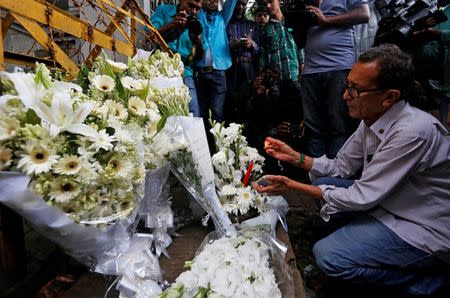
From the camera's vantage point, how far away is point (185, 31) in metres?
3.44

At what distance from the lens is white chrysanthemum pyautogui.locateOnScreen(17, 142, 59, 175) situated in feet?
3.33

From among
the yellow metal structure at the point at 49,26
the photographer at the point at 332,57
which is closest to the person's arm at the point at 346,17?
the photographer at the point at 332,57

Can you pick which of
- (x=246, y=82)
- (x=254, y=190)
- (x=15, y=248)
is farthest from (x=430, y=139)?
(x=246, y=82)

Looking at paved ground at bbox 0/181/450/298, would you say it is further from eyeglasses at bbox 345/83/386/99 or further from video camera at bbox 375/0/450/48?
video camera at bbox 375/0/450/48

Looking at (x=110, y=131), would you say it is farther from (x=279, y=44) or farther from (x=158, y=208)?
(x=279, y=44)

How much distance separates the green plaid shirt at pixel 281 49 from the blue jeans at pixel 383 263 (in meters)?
2.41

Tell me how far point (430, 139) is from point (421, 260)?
2.16 ft

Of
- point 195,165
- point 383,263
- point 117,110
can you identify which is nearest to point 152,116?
point 117,110

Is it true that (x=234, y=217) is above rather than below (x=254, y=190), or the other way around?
below

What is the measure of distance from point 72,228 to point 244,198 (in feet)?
3.34

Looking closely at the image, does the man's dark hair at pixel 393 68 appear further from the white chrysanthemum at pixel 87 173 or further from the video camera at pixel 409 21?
the white chrysanthemum at pixel 87 173

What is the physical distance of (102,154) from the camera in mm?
1169

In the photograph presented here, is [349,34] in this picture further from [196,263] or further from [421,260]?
[196,263]

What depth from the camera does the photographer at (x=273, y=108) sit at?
389 cm
